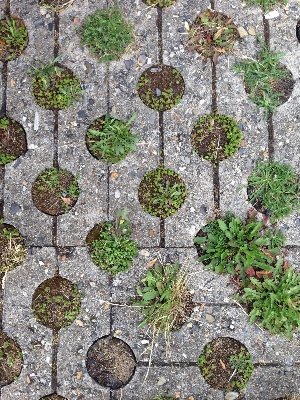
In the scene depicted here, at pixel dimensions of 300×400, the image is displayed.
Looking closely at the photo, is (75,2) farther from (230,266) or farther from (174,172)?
(230,266)

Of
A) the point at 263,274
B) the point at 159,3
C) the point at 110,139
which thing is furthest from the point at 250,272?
the point at 159,3

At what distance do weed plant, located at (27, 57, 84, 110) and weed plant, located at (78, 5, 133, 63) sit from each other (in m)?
0.28

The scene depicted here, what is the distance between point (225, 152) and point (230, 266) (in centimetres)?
85

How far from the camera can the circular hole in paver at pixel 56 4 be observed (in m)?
3.91

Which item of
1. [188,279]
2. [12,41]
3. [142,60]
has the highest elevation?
[12,41]

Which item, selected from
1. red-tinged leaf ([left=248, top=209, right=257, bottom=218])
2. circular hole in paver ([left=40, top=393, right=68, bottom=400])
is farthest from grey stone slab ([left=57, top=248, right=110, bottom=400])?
red-tinged leaf ([left=248, top=209, right=257, bottom=218])

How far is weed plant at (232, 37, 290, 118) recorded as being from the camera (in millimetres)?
3811

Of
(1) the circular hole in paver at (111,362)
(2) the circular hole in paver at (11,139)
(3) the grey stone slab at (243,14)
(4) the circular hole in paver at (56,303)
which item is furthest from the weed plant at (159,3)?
(1) the circular hole in paver at (111,362)

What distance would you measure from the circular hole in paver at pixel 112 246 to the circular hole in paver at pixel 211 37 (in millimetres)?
1453

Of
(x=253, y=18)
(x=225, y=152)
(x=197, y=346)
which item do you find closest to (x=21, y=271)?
(x=197, y=346)

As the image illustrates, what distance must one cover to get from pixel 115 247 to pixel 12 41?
1.78 metres

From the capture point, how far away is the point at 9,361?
371 centimetres

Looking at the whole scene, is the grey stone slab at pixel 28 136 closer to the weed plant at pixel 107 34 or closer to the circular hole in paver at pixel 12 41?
the circular hole in paver at pixel 12 41

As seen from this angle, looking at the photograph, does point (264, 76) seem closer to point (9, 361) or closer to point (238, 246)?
point (238, 246)
